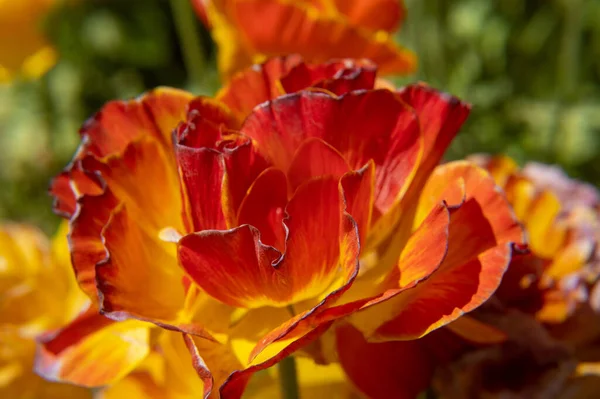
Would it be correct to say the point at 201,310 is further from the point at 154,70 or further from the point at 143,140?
the point at 154,70

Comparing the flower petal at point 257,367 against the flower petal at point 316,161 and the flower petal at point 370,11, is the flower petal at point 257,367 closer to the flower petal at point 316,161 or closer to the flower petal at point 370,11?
the flower petal at point 316,161

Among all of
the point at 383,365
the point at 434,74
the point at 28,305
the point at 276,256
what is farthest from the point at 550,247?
the point at 434,74

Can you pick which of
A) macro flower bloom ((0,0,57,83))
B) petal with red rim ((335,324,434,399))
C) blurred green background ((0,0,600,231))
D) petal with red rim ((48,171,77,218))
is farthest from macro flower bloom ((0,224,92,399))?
macro flower bloom ((0,0,57,83))

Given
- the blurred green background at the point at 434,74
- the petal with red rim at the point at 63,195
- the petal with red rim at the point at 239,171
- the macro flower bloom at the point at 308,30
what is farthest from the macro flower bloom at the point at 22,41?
the petal with red rim at the point at 239,171

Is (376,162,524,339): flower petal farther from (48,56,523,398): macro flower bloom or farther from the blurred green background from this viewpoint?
the blurred green background

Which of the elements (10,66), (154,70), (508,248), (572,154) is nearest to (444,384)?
(508,248)
